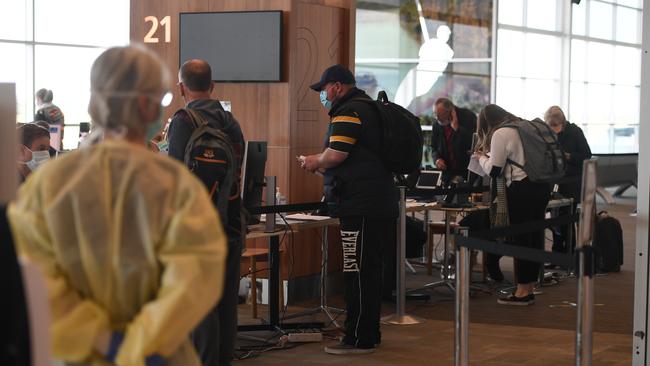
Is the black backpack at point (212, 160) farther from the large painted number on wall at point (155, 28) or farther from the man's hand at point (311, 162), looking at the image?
the large painted number on wall at point (155, 28)

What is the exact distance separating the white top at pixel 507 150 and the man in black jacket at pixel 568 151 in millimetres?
2226

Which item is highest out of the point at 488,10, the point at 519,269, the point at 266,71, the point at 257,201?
the point at 488,10

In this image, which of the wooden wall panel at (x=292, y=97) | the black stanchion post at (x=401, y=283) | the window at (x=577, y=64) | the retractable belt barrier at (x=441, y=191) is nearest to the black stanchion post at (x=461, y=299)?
the black stanchion post at (x=401, y=283)

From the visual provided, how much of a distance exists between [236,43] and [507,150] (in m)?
2.11

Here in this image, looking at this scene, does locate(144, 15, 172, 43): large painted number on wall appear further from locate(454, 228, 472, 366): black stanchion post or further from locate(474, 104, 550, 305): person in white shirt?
locate(454, 228, 472, 366): black stanchion post

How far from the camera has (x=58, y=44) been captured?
545 inches

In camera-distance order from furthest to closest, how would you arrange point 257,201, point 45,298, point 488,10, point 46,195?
1. point 488,10
2. point 257,201
3. point 46,195
4. point 45,298

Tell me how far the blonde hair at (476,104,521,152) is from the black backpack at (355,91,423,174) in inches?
69.7

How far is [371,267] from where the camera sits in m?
6.22

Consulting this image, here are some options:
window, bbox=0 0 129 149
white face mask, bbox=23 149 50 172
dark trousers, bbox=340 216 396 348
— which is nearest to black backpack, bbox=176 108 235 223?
dark trousers, bbox=340 216 396 348

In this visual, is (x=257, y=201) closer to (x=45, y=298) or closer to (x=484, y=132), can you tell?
(x=484, y=132)

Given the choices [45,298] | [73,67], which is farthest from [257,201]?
[73,67]

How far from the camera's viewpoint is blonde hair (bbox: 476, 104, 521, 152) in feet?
26.1

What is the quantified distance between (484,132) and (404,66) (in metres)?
10.2
